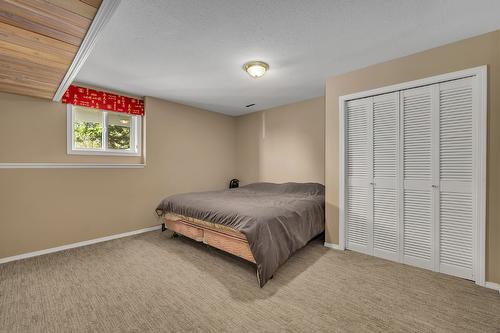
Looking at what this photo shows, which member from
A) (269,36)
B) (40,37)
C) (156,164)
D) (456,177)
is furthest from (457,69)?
(156,164)

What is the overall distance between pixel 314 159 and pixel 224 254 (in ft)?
7.89

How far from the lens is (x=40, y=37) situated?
1703 millimetres

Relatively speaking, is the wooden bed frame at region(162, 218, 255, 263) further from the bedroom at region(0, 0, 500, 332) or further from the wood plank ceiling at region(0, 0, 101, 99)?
the wood plank ceiling at region(0, 0, 101, 99)

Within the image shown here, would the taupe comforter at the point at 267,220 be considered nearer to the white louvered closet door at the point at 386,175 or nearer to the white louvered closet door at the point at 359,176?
the white louvered closet door at the point at 359,176

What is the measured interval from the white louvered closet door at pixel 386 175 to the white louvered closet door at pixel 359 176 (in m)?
0.07

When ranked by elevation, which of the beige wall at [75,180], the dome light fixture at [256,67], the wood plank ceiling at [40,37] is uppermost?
the dome light fixture at [256,67]

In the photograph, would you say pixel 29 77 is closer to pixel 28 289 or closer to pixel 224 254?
pixel 28 289

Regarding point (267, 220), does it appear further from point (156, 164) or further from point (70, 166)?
point (70, 166)

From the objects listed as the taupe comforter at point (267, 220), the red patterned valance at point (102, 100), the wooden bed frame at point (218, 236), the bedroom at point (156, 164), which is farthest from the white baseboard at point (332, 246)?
the red patterned valance at point (102, 100)

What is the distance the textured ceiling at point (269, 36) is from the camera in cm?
174

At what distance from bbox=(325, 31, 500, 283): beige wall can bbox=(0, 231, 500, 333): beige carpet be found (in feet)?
1.75

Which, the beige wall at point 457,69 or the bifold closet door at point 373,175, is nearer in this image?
the beige wall at point 457,69

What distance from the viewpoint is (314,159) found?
4.21 m

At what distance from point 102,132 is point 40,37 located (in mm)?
2155
